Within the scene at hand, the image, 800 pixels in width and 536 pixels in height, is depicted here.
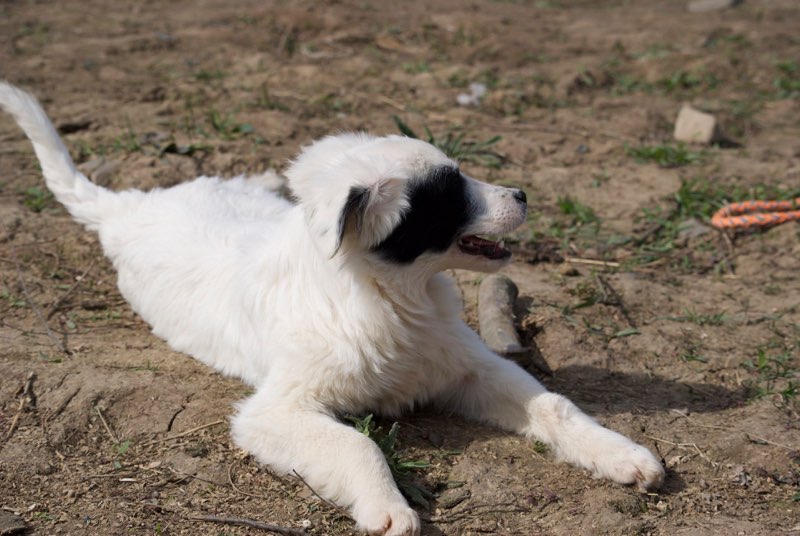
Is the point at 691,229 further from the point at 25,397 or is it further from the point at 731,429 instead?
the point at 25,397

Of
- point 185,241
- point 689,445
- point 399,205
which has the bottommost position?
point 689,445

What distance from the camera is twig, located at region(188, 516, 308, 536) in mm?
3441

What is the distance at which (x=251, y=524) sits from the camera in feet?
11.5

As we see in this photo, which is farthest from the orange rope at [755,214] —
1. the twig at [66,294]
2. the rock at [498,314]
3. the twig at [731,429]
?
the twig at [66,294]

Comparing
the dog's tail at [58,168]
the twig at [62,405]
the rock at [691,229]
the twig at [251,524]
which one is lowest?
the rock at [691,229]

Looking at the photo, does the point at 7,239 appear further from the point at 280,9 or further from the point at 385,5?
the point at 385,5

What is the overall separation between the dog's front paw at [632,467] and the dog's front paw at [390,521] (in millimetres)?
940

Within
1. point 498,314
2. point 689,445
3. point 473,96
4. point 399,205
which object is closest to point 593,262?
point 498,314

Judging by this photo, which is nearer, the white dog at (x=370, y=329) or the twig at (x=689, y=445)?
the white dog at (x=370, y=329)

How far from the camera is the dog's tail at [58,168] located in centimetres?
567

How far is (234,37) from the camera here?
10570mm

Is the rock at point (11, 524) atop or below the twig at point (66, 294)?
atop

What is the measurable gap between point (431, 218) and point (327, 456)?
1.15 m

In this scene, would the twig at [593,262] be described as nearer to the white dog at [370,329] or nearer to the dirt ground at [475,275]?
the dirt ground at [475,275]
